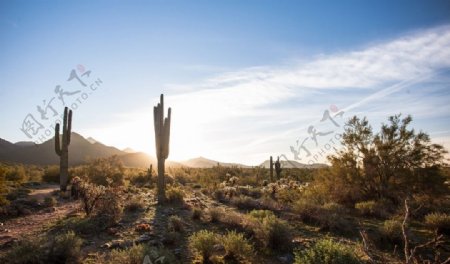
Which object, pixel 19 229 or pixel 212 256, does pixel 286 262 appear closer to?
pixel 212 256

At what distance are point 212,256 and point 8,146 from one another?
278 ft

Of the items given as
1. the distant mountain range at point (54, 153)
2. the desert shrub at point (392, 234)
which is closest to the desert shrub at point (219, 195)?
the desert shrub at point (392, 234)

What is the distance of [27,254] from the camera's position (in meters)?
6.69

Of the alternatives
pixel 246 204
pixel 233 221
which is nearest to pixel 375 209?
pixel 246 204

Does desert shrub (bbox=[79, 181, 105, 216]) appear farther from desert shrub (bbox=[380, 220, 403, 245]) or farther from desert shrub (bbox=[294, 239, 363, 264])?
desert shrub (bbox=[380, 220, 403, 245])

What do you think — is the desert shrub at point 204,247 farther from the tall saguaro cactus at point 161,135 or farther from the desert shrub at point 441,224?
the tall saguaro cactus at point 161,135

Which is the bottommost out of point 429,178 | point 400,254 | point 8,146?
point 400,254

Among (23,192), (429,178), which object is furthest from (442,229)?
(23,192)

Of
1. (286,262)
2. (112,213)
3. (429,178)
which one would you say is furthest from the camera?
(429,178)

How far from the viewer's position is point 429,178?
1354 centimetres

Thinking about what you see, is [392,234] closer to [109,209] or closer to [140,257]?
[140,257]


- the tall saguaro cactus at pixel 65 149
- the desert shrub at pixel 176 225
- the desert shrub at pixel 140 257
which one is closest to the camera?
the desert shrub at pixel 140 257

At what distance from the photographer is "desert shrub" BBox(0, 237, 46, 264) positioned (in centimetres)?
654

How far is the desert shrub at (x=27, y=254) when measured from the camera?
257 inches
